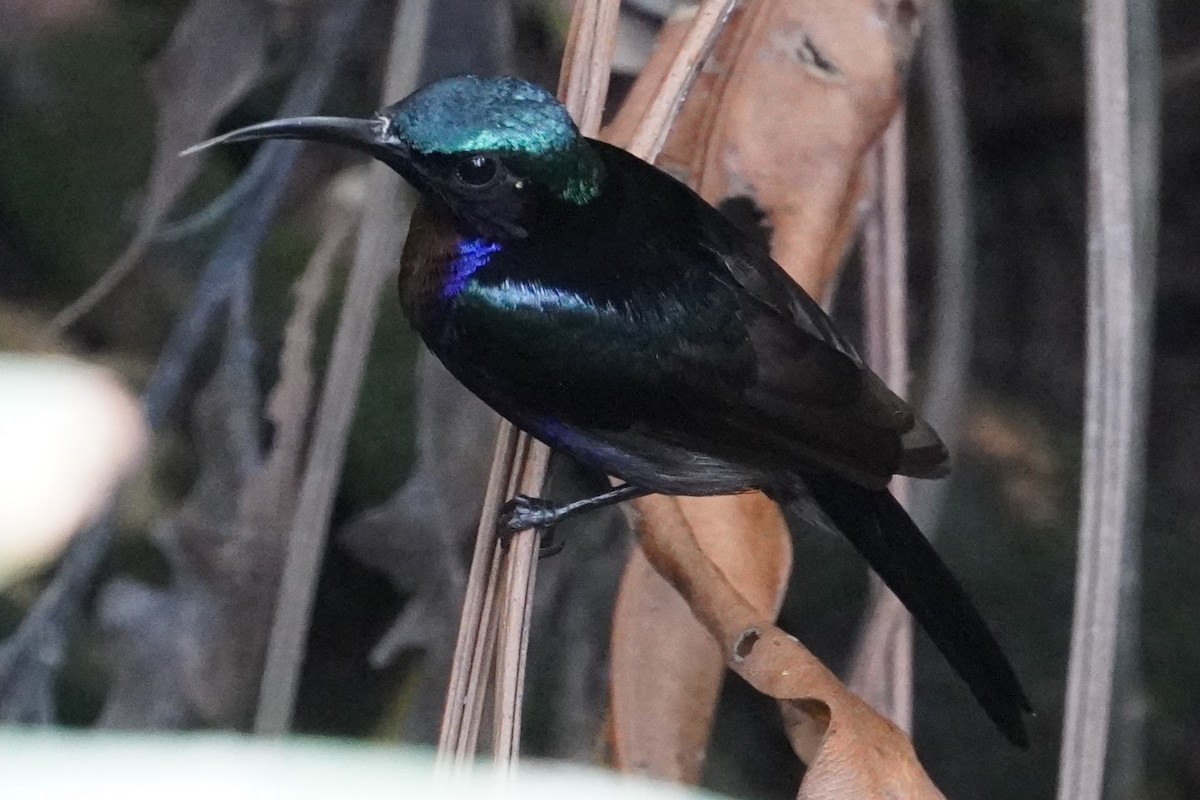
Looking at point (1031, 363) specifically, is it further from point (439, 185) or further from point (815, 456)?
point (439, 185)

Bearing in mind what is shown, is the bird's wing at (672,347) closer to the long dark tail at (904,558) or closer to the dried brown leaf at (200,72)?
the long dark tail at (904,558)

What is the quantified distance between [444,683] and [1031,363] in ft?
3.17

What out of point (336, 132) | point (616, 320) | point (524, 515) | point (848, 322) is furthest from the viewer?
point (848, 322)

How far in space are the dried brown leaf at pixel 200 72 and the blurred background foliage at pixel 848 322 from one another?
3cm

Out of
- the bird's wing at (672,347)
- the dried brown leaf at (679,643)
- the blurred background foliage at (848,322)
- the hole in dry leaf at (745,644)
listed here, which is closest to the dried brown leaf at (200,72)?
the blurred background foliage at (848,322)

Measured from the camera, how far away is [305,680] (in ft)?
5.04

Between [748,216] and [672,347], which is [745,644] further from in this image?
[748,216]

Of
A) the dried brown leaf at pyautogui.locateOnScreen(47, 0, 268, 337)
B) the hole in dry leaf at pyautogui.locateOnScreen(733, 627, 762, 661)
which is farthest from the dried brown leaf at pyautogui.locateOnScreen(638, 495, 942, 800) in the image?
the dried brown leaf at pyautogui.locateOnScreen(47, 0, 268, 337)

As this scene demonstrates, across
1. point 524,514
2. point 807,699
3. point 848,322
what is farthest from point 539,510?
point 848,322

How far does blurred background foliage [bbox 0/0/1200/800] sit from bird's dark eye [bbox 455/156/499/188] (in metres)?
0.55

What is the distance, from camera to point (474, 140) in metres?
0.87

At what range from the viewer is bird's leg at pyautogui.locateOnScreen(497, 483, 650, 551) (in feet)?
3.40

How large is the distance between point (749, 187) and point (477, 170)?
381 millimetres

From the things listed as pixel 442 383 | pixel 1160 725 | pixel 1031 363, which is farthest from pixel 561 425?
pixel 1160 725
